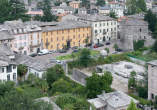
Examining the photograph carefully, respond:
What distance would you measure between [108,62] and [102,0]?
51.0m

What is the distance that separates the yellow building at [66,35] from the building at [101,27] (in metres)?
1.13

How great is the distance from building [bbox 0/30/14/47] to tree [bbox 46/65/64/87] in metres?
10.8

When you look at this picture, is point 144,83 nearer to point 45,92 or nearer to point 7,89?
point 45,92

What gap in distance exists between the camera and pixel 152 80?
29688 millimetres

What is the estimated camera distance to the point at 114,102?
84.5 ft

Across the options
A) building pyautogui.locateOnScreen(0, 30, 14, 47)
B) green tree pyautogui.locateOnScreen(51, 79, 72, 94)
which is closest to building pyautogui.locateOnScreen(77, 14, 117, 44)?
building pyautogui.locateOnScreen(0, 30, 14, 47)

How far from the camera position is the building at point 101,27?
51750 mm

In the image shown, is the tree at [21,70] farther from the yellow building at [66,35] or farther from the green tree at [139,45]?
the green tree at [139,45]

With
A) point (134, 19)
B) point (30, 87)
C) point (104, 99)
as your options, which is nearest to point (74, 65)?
point (30, 87)

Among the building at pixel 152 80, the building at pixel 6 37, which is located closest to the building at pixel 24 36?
the building at pixel 6 37

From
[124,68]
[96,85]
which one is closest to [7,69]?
[96,85]

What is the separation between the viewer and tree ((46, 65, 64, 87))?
3139 centimetres

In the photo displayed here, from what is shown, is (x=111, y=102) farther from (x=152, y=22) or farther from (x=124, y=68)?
(x=152, y=22)

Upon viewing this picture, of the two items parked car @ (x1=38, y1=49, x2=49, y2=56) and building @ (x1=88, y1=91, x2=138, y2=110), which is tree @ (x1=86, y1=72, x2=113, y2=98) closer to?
building @ (x1=88, y1=91, x2=138, y2=110)
